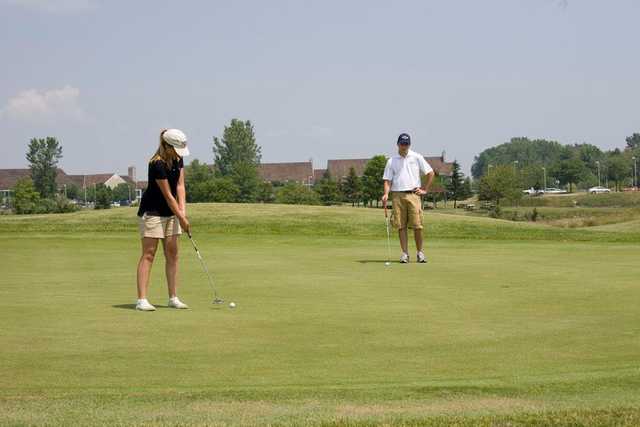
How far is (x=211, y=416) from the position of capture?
5531mm

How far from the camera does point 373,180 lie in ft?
402

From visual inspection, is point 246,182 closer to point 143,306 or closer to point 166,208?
point 166,208

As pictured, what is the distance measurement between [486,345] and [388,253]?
36.2ft

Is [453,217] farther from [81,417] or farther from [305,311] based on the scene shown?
[81,417]

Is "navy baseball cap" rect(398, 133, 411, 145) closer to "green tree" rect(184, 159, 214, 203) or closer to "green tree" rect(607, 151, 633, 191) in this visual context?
"green tree" rect(184, 159, 214, 203)

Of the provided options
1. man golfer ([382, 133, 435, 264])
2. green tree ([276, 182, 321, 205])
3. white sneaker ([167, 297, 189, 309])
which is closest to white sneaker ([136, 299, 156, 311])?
white sneaker ([167, 297, 189, 309])

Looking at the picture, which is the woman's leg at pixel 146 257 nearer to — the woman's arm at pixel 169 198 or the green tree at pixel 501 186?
the woman's arm at pixel 169 198

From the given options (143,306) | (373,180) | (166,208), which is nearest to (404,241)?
(166,208)

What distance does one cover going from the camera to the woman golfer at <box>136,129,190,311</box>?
10305mm

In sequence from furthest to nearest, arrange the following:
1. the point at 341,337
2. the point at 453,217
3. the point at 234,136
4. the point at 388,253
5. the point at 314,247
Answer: the point at 234,136, the point at 453,217, the point at 314,247, the point at 388,253, the point at 341,337

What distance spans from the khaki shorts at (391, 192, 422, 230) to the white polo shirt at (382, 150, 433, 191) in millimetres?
167

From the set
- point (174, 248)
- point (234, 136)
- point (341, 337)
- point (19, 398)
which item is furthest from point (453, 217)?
point (234, 136)

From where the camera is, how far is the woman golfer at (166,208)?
10.3 m

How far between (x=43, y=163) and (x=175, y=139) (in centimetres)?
17935
